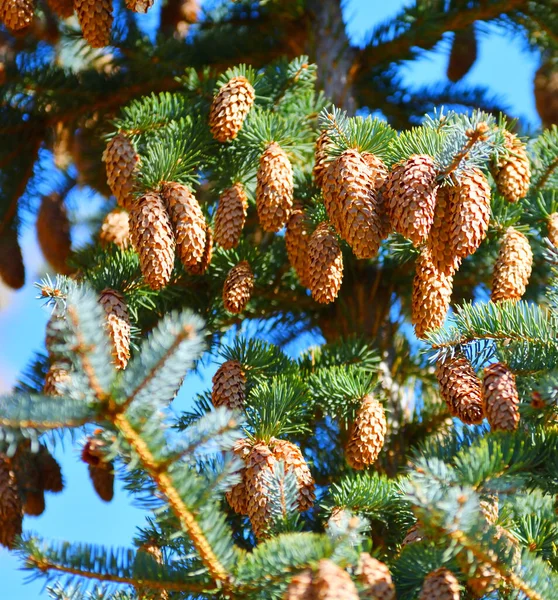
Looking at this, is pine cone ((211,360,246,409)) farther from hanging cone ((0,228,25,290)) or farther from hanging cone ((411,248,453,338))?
hanging cone ((0,228,25,290))

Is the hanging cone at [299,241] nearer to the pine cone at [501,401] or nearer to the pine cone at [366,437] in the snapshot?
the pine cone at [366,437]

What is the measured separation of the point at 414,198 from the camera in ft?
4.76

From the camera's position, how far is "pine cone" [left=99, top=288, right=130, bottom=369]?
1624 millimetres

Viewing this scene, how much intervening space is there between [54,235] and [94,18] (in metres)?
0.86

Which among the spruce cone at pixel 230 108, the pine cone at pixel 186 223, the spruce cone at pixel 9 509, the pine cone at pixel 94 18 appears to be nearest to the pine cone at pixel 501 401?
the pine cone at pixel 186 223

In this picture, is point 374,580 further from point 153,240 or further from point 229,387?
point 153,240

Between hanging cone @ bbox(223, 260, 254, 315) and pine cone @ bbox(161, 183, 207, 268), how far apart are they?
0.36ft

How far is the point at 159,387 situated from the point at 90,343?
11cm

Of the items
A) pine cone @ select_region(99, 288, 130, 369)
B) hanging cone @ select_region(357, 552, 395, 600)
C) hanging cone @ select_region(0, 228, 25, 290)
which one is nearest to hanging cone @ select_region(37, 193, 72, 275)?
hanging cone @ select_region(0, 228, 25, 290)

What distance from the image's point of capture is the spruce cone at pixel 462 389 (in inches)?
58.8

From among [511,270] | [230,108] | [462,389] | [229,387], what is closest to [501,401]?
[462,389]

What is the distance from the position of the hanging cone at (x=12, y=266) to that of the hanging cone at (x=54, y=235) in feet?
0.38


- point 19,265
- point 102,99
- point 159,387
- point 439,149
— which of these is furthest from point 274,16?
point 159,387

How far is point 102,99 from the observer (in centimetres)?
247
